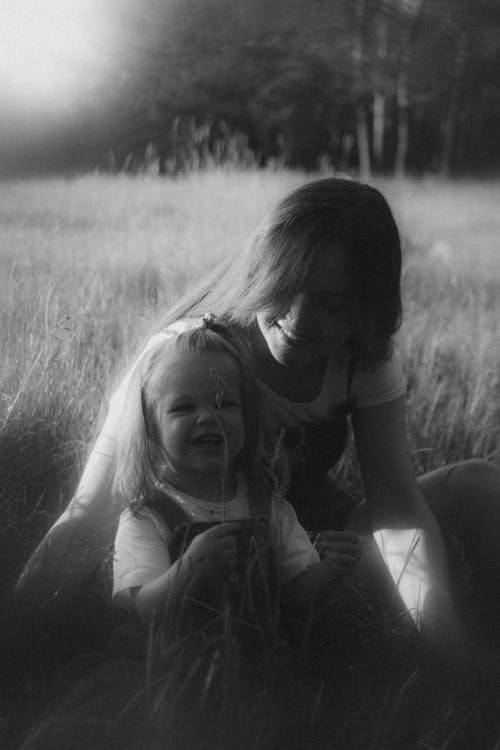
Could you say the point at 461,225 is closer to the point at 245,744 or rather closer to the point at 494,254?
the point at 494,254

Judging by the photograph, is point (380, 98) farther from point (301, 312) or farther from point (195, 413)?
point (195, 413)

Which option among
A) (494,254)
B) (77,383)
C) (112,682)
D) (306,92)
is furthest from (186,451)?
(494,254)

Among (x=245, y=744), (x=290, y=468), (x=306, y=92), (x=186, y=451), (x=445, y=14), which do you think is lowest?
(x=245, y=744)

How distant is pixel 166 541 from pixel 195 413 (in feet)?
0.81

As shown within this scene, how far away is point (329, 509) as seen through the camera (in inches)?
94.9

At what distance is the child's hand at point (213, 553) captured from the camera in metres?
1.69

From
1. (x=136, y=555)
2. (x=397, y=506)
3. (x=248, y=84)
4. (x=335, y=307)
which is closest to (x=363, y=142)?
(x=248, y=84)

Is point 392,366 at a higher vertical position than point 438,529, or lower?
higher

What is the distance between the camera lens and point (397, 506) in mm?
2260

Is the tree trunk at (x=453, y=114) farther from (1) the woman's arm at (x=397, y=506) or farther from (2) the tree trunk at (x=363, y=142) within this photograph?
(1) the woman's arm at (x=397, y=506)

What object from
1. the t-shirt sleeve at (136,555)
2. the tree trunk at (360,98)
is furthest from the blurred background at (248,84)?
the t-shirt sleeve at (136,555)

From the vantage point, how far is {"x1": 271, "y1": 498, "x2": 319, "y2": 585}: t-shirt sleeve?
192 centimetres

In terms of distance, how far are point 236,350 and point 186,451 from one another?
0.25 metres

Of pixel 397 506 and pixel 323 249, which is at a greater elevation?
pixel 323 249
